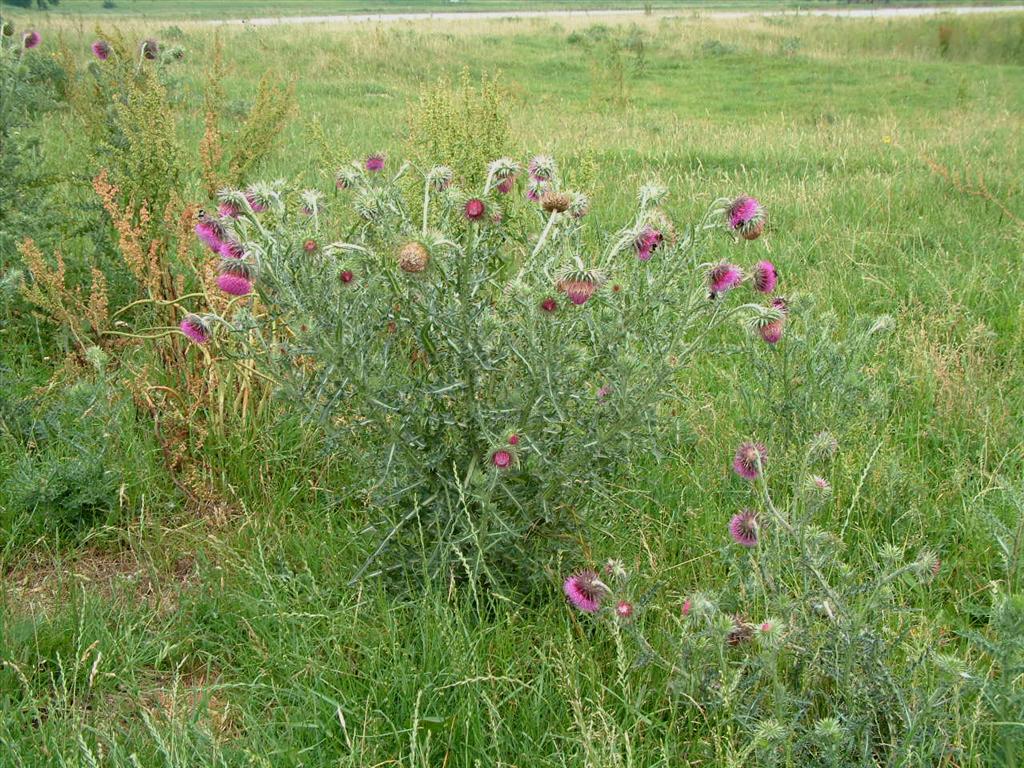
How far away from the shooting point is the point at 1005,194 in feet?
19.4

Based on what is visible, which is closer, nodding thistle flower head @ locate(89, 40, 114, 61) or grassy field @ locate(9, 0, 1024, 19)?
nodding thistle flower head @ locate(89, 40, 114, 61)

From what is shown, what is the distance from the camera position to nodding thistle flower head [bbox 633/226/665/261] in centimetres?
213

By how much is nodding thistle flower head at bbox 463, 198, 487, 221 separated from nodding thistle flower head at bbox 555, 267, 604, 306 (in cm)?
23

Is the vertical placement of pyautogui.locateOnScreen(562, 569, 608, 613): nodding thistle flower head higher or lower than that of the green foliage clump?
lower

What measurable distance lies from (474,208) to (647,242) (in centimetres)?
49

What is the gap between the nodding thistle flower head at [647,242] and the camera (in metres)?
2.13

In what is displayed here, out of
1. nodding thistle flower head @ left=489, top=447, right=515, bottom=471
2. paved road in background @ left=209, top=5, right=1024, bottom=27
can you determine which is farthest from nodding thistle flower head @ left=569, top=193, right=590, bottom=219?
paved road in background @ left=209, top=5, right=1024, bottom=27

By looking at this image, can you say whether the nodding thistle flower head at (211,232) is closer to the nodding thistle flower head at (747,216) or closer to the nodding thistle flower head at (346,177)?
the nodding thistle flower head at (346,177)

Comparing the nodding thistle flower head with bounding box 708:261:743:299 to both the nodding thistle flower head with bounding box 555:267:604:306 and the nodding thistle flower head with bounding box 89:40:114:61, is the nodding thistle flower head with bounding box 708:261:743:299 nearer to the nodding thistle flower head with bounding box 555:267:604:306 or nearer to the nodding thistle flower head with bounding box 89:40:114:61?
the nodding thistle flower head with bounding box 555:267:604:306

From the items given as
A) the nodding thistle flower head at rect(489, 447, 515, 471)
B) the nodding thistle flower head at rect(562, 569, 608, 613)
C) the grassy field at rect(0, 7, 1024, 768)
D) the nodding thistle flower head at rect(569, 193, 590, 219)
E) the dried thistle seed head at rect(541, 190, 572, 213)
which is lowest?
the grassy field at rect(0, 7, 1024, 768)

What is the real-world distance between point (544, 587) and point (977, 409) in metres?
1.78

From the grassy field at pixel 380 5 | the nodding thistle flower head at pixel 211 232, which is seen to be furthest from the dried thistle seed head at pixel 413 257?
the grassy field at pixel 380 5

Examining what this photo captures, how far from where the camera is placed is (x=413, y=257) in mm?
1793

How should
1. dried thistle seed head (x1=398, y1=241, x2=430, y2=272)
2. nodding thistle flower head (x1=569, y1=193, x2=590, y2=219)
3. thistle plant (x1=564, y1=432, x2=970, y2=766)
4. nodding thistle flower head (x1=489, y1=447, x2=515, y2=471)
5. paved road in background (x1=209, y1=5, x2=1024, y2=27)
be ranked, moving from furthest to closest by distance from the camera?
paved road in background (x1=209, y1=5, x2=1024, y2=27)
nodding thistle flower head (x1=569, y1=193, x2=590, y2=219)
nodding thistle flower head (x1=489, y1=447, x2=515, y2=471)
dried thistle seed head (x1=398, y1=241, x2=430, y2=272)
thistle plant (x1=564, y1=432, x2=970, y2=766)
